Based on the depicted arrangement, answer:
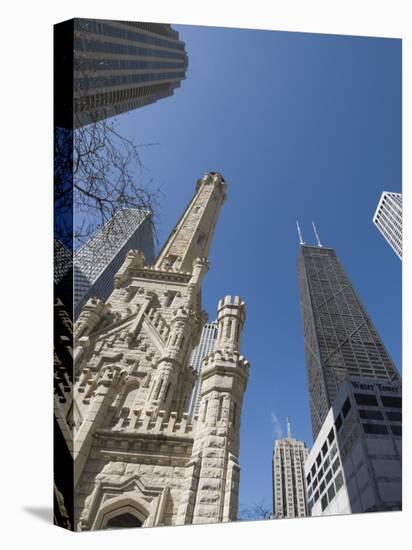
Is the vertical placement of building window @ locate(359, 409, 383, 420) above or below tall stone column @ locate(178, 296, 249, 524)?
above

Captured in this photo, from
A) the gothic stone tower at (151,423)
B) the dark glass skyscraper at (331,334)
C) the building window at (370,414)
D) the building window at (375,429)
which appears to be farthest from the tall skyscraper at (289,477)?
the gothic stone tower at (151,423)

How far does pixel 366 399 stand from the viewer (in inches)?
1566

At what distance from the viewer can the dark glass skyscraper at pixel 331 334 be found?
89.6m

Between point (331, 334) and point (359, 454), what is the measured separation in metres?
70.6

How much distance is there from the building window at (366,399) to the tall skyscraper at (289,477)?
50.4 m

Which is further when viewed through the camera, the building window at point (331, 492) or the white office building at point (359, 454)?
the building window at point (331, 492)

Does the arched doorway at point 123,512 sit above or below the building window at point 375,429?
below

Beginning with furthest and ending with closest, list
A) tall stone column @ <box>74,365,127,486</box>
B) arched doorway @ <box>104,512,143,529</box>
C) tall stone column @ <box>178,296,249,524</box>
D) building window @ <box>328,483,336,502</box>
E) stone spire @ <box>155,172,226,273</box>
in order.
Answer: building window @ <box>328,483,336,502</box> < stone spire @ <box>155,172,226,273</box> < tall stone column @ <box>74,365,127,486</box> < arched doorway @ <box>104,512,143,529</box> < tall stone column @ <box>178,296,249,524</box>

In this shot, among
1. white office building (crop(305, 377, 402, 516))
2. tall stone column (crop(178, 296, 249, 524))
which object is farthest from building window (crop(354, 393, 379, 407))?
tall stone column (crop(178, 296, 249, 524))

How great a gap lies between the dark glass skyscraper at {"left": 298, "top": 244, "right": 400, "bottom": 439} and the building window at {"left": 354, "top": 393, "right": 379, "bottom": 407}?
3955cm

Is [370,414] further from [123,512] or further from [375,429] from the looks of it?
[123,512]

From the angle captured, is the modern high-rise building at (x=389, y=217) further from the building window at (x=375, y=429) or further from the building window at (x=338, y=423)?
the building window at (x=375, y=429)

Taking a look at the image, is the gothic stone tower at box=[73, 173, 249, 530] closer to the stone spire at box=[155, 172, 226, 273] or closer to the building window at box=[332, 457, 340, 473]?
the stone spire at box=[155, 172, 226, 273]

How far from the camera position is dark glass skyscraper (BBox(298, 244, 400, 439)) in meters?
89.6
